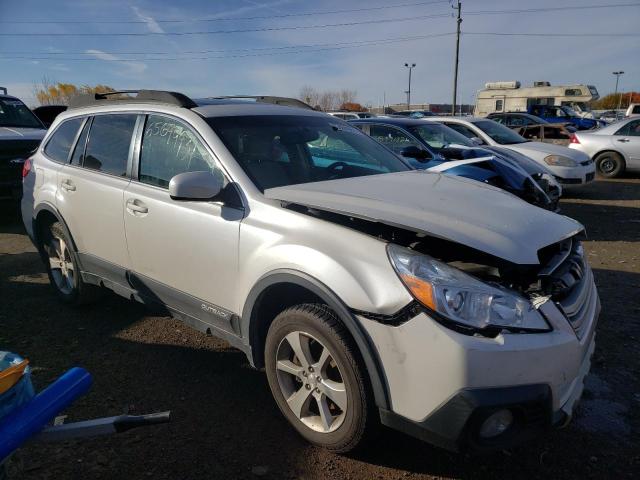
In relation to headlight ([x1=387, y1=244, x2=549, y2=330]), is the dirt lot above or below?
below

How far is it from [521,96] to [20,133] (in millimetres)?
44931

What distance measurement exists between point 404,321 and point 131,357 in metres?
2.41

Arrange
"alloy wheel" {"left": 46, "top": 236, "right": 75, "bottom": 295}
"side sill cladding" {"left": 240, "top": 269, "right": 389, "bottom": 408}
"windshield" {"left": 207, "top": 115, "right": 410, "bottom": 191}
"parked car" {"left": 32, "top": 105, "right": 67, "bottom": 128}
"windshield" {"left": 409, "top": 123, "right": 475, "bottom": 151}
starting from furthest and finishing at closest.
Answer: "parked car" {"left": 32, "top": 105, "right": 67, "bottom": 128} → "windshield" {"left": 409, "top": 123, "right": 475, "bottom": 151} → "alloy wheel" {"left": 46, "top": 236, "right": 75, "bottom": 295} → "windshield" {"left": 207, "top": 115, "right": 410, "bottom": 191} → "side sill cladding" {"left": 240, "top": 269, "right": 389, "bottom": 408}

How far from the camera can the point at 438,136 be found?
812 centimetres

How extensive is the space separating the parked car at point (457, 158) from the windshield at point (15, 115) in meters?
6.14

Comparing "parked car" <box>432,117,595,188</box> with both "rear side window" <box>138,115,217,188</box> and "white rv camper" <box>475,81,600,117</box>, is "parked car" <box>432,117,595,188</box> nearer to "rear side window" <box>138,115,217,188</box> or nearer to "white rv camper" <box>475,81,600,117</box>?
"rear side window" <box>138,115,217,188</box>

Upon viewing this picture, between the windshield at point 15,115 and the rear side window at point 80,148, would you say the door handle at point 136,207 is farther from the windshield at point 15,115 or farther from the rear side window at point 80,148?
the windshield at point 15,115

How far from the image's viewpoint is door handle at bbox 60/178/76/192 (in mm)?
3994

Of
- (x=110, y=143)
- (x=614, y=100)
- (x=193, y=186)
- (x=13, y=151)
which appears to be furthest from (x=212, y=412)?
(x=614, y=100)

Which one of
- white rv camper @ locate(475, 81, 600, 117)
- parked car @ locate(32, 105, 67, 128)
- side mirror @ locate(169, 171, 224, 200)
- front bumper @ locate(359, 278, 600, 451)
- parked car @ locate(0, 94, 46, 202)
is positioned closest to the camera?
front bumper @ locate(359, 278, 600, 451)

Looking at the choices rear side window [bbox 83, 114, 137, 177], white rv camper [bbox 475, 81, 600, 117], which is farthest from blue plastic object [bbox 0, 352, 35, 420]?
white rv camper [bbox 475, 81, 600, 117]

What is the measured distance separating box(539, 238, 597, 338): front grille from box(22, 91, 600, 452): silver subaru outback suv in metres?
0.01

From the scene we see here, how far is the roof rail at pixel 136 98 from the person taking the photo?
11.0ft

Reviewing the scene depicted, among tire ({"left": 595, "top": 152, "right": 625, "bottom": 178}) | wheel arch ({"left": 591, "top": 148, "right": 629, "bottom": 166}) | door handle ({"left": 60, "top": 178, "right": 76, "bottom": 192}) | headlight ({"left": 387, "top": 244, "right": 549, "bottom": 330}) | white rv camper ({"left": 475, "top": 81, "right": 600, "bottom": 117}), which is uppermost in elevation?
white rv camper ({"left": 475, "top": 81, "right": 600, "bottom": 117})
